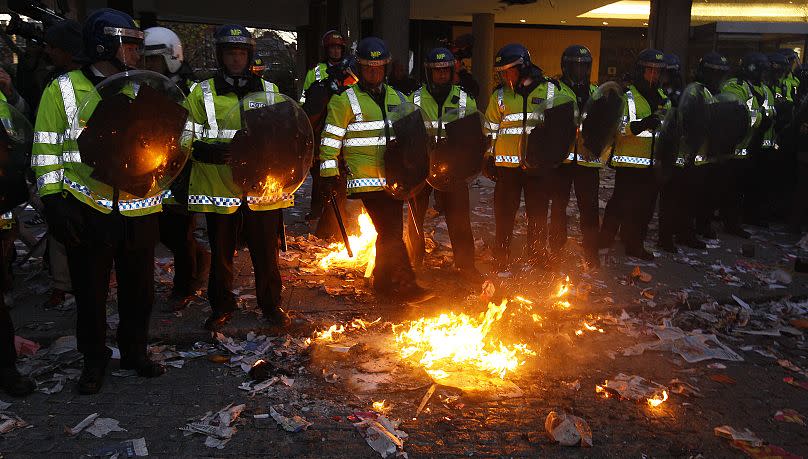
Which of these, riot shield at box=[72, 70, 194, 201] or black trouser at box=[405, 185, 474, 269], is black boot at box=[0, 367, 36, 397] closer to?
riot shield at box=[72, 70, 194, 201]

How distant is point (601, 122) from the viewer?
23.1 feet

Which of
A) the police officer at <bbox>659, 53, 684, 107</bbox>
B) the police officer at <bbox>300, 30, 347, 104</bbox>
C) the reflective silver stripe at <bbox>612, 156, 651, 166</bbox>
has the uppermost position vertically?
the police officer at <bbox>300, 30, 347, 104</bbox>

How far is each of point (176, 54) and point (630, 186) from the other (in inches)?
195

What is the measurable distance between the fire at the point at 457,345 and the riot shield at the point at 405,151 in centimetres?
116

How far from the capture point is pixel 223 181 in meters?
5.12

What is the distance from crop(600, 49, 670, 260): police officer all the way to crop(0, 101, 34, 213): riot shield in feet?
18.5

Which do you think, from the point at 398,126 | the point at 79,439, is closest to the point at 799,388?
the point at 398,126

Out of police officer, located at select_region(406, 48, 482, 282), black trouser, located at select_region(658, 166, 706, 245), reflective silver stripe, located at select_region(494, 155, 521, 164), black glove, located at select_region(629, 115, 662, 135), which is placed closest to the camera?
police officer, located at select_region(406, 48, 482, 282)

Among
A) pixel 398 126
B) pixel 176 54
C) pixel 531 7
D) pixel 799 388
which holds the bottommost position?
pixel 799 388

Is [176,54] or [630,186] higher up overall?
[176,54]

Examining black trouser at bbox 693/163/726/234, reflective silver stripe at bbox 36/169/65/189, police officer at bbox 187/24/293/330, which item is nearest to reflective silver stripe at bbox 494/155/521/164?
police officer at bbox 187/24/293/330

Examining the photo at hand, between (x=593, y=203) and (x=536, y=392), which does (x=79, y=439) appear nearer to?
(x=536, y=392)

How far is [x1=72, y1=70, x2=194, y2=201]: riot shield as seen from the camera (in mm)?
4016

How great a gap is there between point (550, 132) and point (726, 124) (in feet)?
9.33
